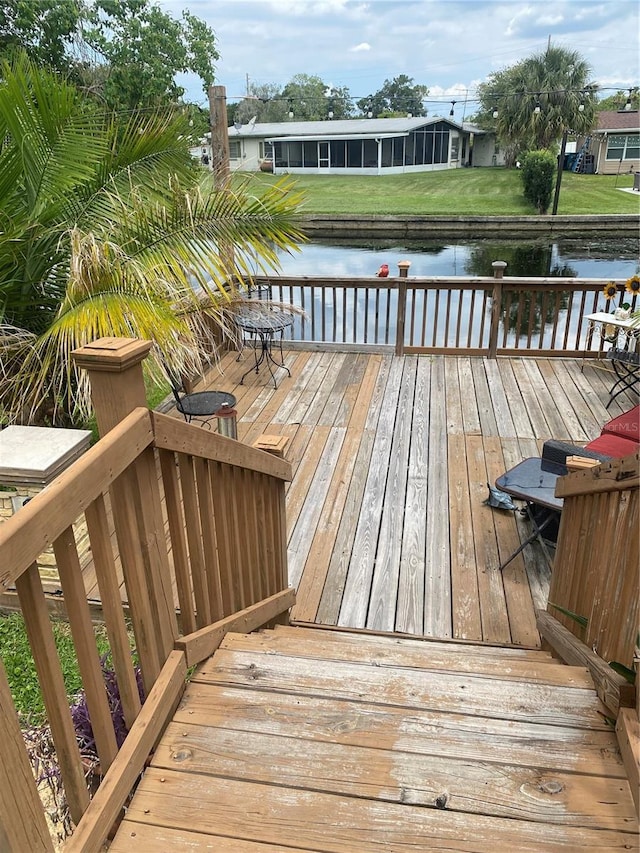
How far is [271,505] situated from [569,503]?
1.27 m

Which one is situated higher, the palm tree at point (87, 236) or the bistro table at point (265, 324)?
the palm tree at point (87, 236)

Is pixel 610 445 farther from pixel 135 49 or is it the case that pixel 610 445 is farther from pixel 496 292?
pixel 135 49

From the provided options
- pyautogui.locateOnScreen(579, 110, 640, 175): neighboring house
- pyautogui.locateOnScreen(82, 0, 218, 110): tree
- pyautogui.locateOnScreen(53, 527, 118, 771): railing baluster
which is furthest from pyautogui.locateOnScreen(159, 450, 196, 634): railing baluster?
pyautogui.locateOnScreen(579, 110, 640, 175): neighboring house

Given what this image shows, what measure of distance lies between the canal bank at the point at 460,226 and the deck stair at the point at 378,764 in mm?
22403

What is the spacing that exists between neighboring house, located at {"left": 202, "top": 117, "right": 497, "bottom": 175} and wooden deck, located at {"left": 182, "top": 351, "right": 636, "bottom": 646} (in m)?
27.5

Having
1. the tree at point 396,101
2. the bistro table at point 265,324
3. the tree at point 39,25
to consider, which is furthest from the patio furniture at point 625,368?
the tree at point 396,101

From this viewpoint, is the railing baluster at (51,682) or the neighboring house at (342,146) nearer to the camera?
the railing baluster at (51,682)

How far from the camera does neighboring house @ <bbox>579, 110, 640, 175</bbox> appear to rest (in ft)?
104

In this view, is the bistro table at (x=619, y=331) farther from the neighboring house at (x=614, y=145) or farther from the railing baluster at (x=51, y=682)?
the neighboring house at (x=614, y=145)

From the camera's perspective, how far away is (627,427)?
4.05 meters

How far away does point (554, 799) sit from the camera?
133 centimetres

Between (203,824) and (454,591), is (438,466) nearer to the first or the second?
(454,591)

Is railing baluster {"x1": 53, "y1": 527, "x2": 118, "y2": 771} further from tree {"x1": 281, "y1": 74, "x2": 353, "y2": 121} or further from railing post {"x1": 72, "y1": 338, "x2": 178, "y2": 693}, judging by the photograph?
tree {"x1": 281, "y1": 74, "x2": 353, "y2": 121}

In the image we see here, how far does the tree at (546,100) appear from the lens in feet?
89.6
